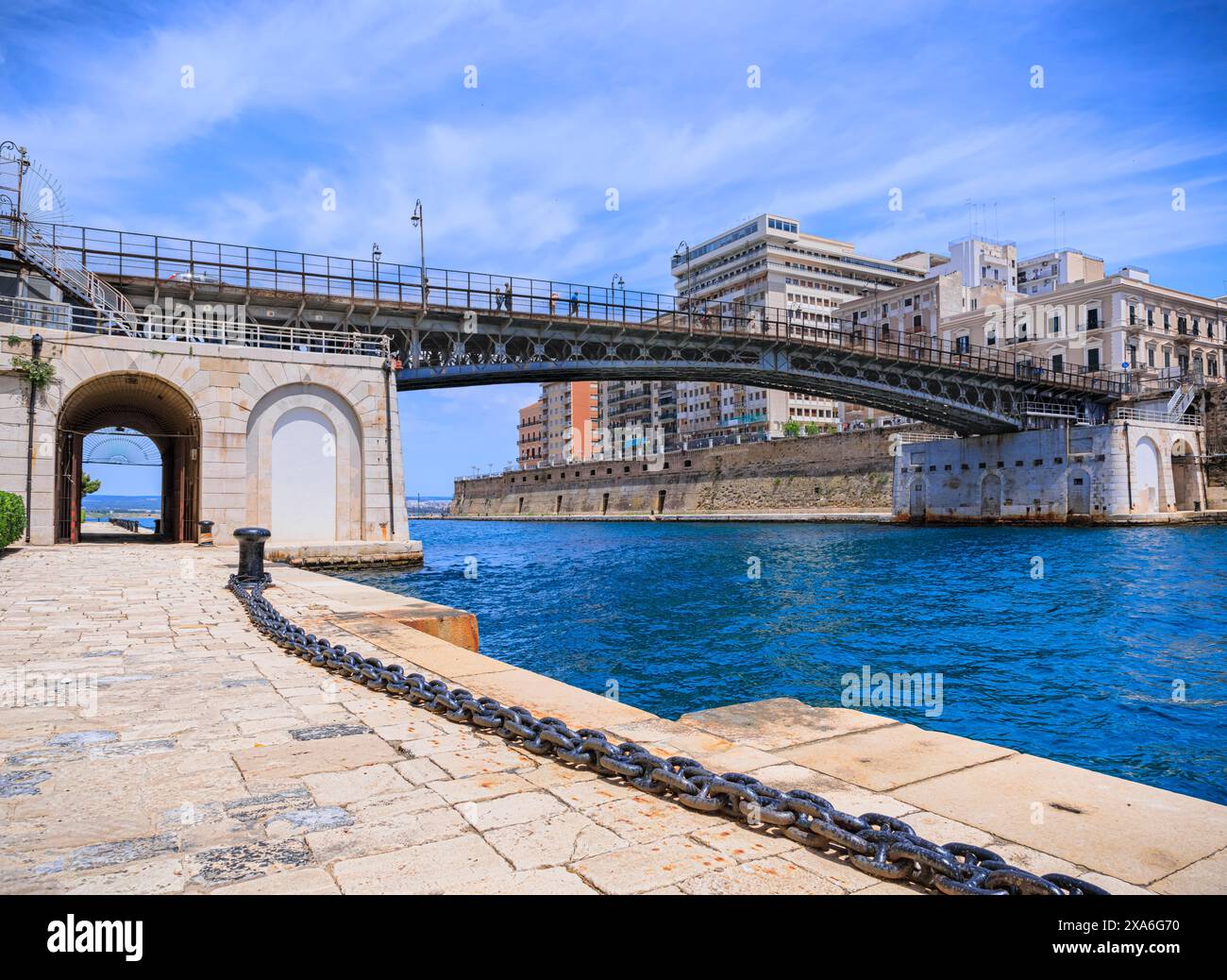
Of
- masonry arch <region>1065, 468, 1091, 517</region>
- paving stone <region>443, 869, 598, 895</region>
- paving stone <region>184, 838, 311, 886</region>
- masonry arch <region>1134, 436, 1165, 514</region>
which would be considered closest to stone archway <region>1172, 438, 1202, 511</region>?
masonry arch <region>1134, 436, 1165, 514</region>

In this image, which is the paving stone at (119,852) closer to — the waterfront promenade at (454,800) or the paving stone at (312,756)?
the waterfront promenade at (454,800)

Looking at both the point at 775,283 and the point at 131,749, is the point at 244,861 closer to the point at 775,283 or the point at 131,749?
the point at 131,749

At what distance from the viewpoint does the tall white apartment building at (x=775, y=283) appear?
297ft

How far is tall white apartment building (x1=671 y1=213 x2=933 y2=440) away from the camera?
3565 inches

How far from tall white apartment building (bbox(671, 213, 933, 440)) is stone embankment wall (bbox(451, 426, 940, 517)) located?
17381 millimetres

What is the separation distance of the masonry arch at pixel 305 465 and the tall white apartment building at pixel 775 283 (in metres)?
68.3

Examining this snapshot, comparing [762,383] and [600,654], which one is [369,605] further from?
[762,383]

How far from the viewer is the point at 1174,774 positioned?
6.61m

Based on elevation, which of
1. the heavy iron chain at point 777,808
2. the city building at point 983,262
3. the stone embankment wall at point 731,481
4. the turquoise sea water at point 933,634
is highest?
the city building at point 983,262

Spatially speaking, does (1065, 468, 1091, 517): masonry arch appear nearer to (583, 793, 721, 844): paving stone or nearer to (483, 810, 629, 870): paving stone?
(583, 793, 721, 844): paving stone

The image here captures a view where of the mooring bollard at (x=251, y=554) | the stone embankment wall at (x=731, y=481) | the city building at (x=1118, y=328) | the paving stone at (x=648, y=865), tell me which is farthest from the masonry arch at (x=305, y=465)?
the city building at (x=1118, y=328)

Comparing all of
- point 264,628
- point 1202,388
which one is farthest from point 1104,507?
point 264,628

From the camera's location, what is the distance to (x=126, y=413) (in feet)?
96.5

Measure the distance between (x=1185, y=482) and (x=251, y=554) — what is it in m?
53.6
